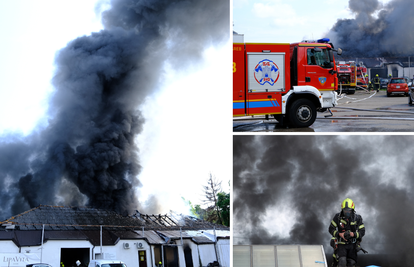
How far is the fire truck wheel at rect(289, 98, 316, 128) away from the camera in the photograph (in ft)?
37.1

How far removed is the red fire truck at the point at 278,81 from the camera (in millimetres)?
11188

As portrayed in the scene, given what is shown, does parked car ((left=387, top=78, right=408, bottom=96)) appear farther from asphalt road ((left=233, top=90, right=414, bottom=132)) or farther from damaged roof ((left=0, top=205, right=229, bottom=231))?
damaged roof ((left=0, top=205, right=229, bottom=231))

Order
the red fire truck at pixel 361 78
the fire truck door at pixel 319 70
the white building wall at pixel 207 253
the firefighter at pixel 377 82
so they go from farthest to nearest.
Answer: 1. the red fire truck at pixel 361 78
2. the firefighter at pixel 377 82
3. the white building wall at pixel 207 253
4. the fire truck door at pixel 319 70

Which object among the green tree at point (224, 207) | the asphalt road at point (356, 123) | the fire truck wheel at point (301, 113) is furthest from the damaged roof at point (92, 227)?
the green tree at point (224, 207)

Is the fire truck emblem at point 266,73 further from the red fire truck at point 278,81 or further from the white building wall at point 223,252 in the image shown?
the white building wall at point 223,252

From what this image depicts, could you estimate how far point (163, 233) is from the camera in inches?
790

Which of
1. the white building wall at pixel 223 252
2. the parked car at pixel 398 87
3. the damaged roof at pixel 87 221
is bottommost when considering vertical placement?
the white building wall at pixel 223 252

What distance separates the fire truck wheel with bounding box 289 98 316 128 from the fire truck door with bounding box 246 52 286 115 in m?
0.40

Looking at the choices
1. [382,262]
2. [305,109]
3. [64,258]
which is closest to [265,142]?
[305,109]

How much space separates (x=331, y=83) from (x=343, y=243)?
6.49 metres

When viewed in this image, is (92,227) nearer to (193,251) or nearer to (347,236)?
(193,251)

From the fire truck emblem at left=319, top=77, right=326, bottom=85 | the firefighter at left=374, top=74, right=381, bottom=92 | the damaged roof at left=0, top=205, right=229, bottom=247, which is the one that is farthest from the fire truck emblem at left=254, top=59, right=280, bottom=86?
the firefighter at left=374, top=74, right=381, bottom=92

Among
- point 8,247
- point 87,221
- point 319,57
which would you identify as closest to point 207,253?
point 87,221

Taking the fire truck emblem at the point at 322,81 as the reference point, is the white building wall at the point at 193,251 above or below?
below
